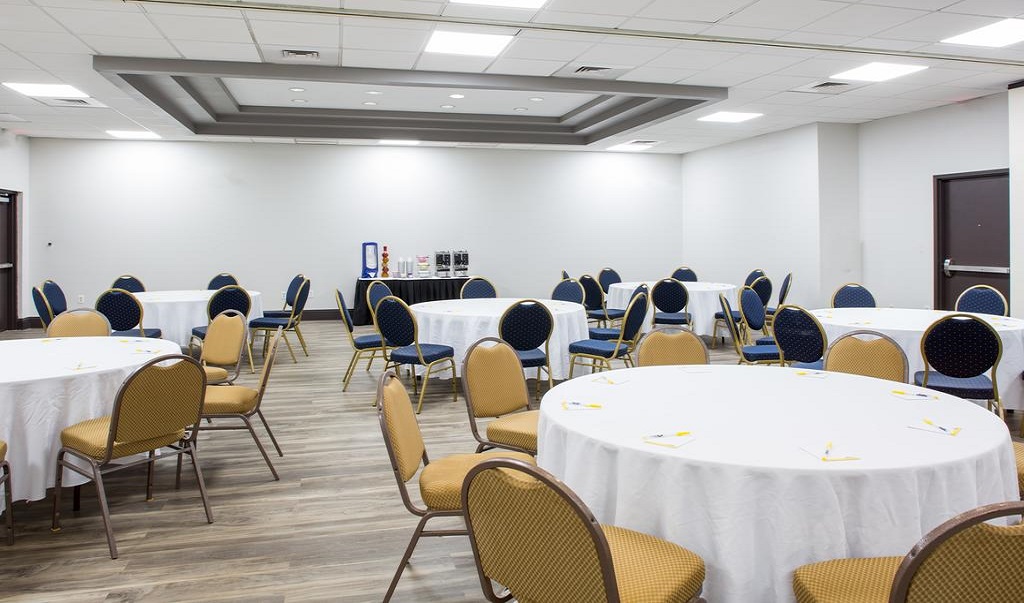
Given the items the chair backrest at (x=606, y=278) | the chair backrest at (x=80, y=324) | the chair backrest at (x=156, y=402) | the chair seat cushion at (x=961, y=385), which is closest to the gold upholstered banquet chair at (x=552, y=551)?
the chair backrest at (x=156, y=402)

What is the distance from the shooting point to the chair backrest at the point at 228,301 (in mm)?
7648

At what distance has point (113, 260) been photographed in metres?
11.8

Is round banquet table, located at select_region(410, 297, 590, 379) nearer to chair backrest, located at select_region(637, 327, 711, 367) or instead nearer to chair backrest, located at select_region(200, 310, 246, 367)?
chair backrest, located at select_region(200, 310, 246, 367)

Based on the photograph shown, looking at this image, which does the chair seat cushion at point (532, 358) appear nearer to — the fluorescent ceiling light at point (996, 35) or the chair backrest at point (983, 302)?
the chair backrest at point (983, 302)

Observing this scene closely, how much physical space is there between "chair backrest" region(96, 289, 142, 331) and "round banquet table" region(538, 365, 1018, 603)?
5.89 m

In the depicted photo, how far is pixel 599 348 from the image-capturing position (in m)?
6.33

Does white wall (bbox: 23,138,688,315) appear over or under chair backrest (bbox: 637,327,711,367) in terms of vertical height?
over

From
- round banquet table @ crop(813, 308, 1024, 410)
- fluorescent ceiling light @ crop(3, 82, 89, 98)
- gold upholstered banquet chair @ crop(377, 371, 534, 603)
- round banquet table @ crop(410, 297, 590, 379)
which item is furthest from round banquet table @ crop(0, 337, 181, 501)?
fluorescent ceiling light @ crop(3, 82, 89, 98)

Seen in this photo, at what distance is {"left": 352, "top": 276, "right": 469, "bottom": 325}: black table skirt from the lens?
1180 cm

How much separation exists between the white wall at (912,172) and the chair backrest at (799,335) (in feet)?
16.1

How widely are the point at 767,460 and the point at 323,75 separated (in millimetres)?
6480

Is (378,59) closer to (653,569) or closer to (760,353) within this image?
(760,353)

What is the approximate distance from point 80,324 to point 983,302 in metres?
7.31

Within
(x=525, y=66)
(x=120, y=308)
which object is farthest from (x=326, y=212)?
(x=525, y=66)
